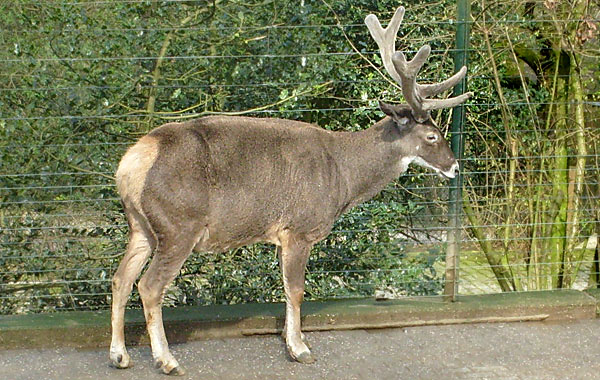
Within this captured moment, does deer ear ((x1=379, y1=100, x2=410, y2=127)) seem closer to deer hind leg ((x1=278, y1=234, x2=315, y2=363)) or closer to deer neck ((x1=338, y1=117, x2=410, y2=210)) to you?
deer neck ((x1=338, y1=117, x2=410, y2=210))

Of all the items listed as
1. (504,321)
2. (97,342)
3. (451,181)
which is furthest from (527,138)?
(97,342)

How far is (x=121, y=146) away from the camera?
7008 millimetres

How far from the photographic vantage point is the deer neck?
5.93 m

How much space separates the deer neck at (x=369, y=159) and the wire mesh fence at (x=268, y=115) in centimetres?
72

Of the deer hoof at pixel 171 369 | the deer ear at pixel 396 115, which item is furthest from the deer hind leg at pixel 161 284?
the deer ear at pixel 396 115

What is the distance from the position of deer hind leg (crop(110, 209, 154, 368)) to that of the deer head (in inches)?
74.3

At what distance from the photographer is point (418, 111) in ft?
19.2

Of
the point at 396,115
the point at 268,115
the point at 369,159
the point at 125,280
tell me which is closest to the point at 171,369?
the point at 125,280

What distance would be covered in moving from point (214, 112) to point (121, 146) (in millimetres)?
863

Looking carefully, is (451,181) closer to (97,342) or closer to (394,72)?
(394,72)

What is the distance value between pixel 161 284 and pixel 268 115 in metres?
2.26

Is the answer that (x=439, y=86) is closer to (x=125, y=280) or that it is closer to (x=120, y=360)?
(x=125, y=280)

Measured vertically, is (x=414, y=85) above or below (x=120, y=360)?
above

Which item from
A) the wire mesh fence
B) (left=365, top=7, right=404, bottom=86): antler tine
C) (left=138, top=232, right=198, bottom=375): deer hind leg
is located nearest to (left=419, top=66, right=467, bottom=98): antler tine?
(left=365, top=7, right=404, bottom=86): antler tine
